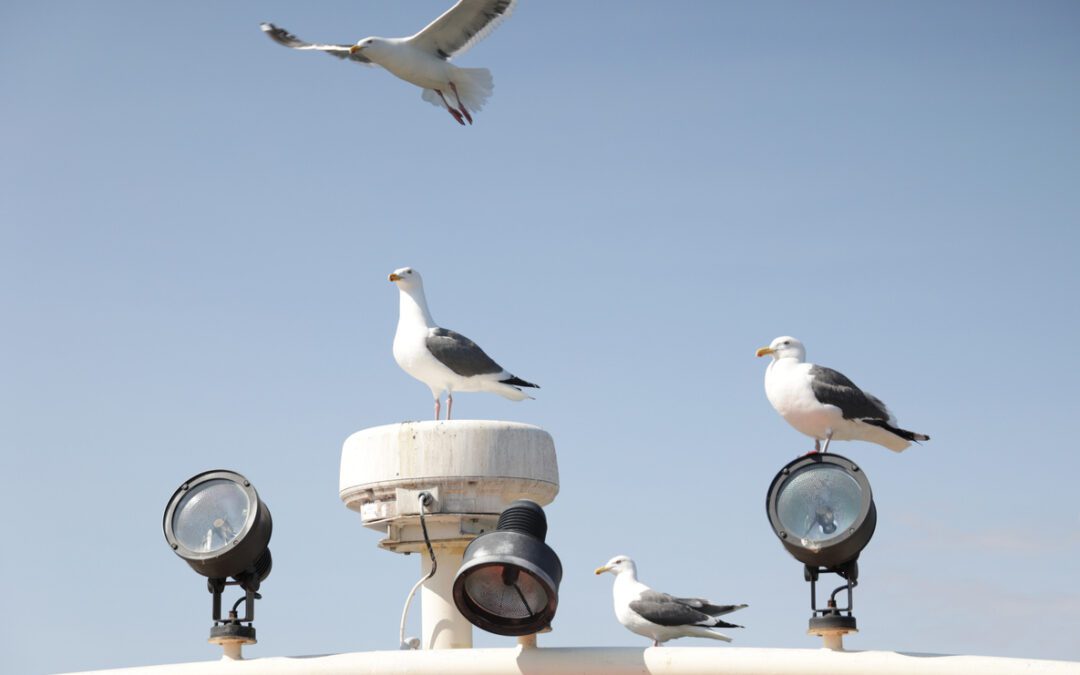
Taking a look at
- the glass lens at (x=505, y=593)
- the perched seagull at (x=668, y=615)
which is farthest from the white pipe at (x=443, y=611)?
the glass lens at (x=505, y=593)

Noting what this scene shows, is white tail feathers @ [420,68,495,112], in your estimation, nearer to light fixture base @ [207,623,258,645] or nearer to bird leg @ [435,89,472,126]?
bird leg @ [435,89,472,126]

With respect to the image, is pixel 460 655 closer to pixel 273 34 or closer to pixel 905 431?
pixel 905 431

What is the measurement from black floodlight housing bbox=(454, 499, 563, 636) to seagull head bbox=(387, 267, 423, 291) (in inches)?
244

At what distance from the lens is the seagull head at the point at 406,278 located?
12.5m

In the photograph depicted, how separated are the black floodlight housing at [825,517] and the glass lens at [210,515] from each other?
91.5 inches

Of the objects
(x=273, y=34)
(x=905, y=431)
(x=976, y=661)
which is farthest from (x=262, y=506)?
(x=273, y=34)

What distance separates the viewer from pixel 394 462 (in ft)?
27.1

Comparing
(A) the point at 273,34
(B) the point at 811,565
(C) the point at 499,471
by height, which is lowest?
(B) the point at 811,565

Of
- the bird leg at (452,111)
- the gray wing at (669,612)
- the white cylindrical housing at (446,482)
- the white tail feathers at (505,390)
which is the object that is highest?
the bird leg at (452,111)

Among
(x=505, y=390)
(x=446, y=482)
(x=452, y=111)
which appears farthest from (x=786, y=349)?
(x=452, y=111)

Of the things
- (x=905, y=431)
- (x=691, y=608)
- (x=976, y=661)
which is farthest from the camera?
(x=691, y=608)

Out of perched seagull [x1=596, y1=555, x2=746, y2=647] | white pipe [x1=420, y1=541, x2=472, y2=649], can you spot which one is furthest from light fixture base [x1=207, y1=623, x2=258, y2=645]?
perched seagull [x1=596, y1=555, x2=746, y2=647]

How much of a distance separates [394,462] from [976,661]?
333 centimetres

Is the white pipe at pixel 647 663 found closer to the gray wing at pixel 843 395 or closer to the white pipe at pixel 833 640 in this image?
the white pipe at pixel 833 640
